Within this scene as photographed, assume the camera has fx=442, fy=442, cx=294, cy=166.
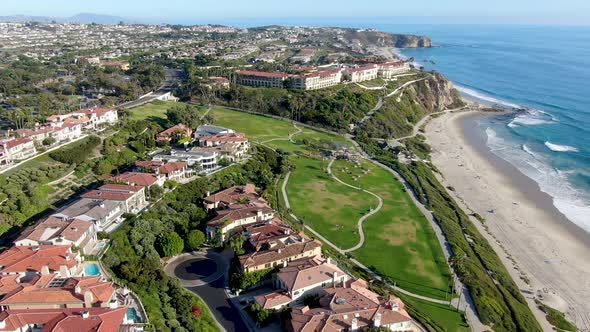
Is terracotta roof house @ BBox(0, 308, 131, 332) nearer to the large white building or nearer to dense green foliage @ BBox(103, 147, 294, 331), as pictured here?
dense green foliage @ BBox(103, 147, 294, 331)

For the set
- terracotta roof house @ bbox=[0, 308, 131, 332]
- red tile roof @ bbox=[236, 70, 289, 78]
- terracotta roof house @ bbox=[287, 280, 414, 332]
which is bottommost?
terracotta roof house @ bbox=[287, 280, 414, 332]

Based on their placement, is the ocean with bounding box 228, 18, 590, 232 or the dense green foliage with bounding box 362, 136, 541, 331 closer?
the dense green foliage with bounding box 362, 136, 541, 331

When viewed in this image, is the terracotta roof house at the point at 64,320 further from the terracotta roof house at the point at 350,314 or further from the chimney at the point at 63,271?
the terracotta roof house at the point at 350,314

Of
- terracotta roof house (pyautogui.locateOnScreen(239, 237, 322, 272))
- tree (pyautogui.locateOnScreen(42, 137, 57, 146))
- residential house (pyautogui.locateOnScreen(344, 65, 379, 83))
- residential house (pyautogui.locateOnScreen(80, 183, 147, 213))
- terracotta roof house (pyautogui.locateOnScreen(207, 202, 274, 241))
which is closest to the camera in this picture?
terracotta roof house (pyautogui.locateOnScreen(239, 237, 322, 272))

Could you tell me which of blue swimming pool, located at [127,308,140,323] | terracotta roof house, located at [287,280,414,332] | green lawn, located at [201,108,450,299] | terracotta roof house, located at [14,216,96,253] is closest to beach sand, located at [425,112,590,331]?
green lawn, located at [201,108,450,299]

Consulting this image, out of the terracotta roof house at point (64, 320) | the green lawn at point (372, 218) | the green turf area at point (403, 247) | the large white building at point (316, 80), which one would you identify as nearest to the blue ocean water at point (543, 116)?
the green turf area at point (403, 247)

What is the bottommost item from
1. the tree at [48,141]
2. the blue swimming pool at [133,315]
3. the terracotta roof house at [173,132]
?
the blue swimming pool at [133,315]

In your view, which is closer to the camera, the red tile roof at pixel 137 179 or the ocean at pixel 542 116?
the red tile roof at pixel 137 179

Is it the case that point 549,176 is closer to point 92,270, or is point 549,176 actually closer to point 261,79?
point 261,79
